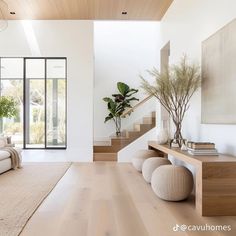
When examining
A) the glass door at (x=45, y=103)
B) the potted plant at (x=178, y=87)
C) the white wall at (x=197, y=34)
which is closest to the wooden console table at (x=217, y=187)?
the white wall at (x=197, y=34)

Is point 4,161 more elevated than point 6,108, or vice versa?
point 6,108

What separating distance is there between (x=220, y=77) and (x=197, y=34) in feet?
3.87

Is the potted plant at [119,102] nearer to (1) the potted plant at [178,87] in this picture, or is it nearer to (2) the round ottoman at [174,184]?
(1) the potted plant at [178,87]

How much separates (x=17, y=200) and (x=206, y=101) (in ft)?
8.79

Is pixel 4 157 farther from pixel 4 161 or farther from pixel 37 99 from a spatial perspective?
pixel 37 99

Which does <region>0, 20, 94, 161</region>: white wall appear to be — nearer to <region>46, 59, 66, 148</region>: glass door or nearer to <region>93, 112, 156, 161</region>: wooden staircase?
<region>93, 112, 156, 161</region>: wooden staircase

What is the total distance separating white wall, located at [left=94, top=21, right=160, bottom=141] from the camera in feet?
28.5

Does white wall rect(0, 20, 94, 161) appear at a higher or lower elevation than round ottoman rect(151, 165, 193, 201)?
higher

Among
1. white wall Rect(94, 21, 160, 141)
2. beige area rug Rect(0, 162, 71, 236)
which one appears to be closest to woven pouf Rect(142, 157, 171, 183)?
beige area rug Rect(0, 162, 71, 236)

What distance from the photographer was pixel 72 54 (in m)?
7.23

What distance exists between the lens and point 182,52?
5293mm

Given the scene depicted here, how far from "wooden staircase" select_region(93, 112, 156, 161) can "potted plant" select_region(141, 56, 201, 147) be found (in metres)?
2.18

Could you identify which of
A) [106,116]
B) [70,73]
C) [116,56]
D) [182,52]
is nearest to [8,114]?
[70,73]

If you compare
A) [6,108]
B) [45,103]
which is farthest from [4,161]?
[45,103]
